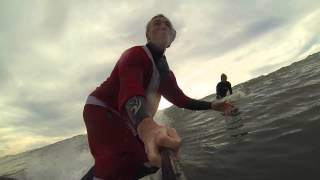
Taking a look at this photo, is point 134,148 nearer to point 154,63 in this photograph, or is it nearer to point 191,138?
point 154,63

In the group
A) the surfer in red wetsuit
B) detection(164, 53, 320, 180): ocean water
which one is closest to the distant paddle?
the surfer in red wetsuit

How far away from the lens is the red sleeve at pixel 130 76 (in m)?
2.25

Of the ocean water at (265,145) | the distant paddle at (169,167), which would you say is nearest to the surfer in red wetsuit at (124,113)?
the distant paddle at (169,167)

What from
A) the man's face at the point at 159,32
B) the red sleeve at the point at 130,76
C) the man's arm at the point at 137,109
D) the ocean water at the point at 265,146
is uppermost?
the man's face at the point at 159,32

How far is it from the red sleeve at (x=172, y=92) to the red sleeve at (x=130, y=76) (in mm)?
1275

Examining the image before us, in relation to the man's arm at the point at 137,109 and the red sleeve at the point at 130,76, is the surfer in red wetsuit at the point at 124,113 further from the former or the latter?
the man's arm at the point at 137,109

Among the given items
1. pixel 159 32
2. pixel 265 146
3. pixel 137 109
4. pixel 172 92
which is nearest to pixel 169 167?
pixel 137 109

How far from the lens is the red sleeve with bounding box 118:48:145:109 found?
7.37 ft

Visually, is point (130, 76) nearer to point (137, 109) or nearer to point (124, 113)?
point (137, 109)

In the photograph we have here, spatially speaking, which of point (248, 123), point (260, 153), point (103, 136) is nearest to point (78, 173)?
point (248, 123)

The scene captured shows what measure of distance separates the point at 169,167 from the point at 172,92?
278cm

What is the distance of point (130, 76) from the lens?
7.95ft

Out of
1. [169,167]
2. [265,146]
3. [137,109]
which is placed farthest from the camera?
[265,146]

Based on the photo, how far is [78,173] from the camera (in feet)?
40.7
